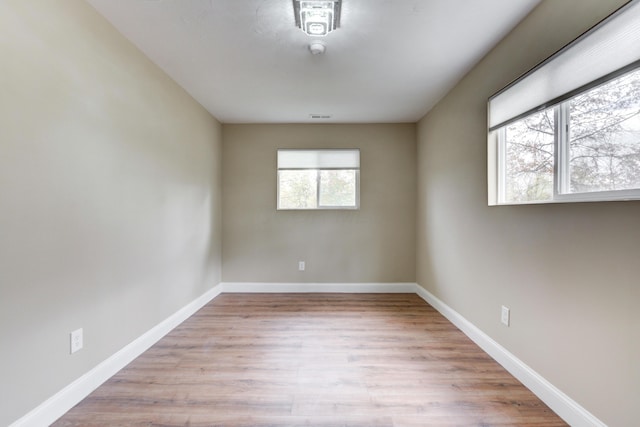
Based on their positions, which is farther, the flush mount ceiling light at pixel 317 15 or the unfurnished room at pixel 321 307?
the flush mount ceiling light at pixel 317 15

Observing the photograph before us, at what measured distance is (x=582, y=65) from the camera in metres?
1.38

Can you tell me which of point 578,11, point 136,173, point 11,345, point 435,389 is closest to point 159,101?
point 136,173

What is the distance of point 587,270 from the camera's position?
1.38 m

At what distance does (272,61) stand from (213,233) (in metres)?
2.27

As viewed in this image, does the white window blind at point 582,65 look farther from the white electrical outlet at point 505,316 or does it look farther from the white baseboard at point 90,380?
the white baseboard at point 90,380

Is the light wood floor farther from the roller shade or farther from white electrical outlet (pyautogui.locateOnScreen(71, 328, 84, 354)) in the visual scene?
the roller shade

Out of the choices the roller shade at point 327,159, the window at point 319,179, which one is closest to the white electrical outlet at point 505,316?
the window at point 319,179

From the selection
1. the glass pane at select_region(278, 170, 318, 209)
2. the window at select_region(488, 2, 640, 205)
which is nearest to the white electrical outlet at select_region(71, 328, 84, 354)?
the glass pane at select_region(278, 170, 318, 209)

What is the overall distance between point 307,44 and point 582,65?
1644 mm

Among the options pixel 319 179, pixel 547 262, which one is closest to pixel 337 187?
pixel 319 179

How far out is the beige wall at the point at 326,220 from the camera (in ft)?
12.7

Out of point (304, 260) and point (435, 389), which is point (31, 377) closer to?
point (435, 389)

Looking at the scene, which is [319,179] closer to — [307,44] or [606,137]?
[307,44]

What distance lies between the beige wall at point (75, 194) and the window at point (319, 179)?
159 centimetres
